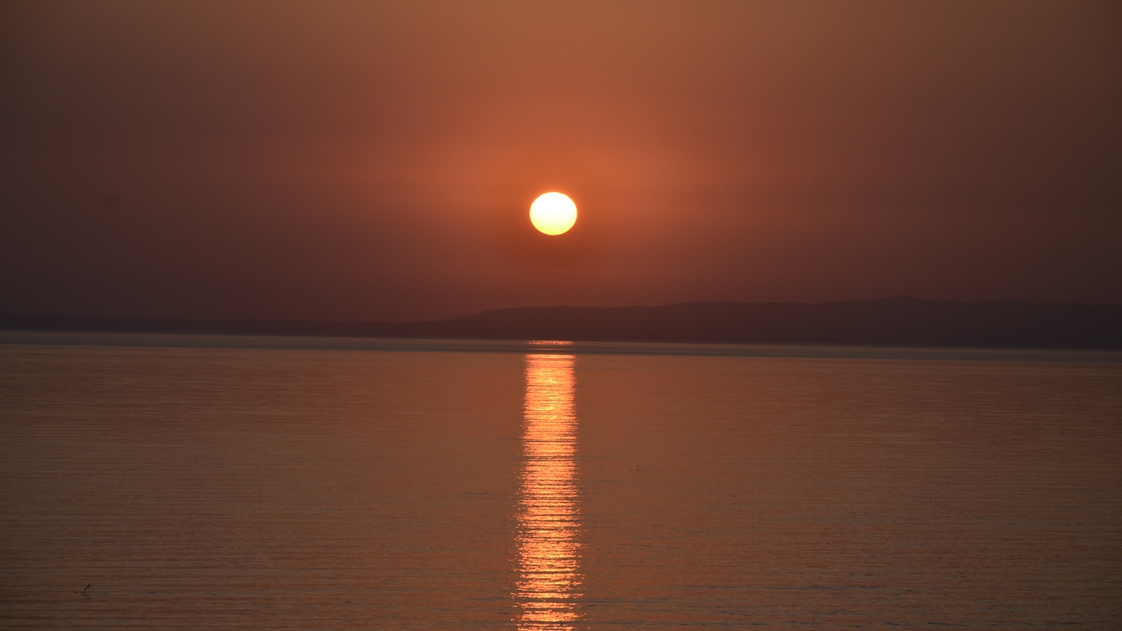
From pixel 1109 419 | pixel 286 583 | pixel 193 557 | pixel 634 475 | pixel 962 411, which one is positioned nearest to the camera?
pixel 286 583

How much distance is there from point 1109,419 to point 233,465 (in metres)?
21.7

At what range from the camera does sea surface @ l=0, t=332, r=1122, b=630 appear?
877 centimetres

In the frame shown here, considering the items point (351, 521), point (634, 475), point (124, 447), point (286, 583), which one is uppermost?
point (124, 447)

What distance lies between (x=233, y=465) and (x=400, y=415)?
28.5 feet

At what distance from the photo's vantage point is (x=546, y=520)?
40.1 ft

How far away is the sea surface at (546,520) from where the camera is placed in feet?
28.8

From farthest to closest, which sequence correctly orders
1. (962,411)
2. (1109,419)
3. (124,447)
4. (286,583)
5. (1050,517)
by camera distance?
(962,411) → (1109,419) → (124,447) → (1050,517) → (286,583)

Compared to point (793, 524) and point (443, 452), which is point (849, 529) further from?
point (443, 452)

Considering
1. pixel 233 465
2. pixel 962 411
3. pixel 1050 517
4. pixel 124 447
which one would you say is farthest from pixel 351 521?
pixel 962 411

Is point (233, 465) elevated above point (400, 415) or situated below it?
below

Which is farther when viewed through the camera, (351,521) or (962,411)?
(962,411)

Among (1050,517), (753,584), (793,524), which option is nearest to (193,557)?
(753,584)

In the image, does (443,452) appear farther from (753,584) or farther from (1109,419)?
(1109,419)

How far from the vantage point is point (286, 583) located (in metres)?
9.29
